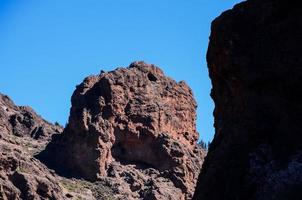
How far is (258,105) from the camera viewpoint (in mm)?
21984

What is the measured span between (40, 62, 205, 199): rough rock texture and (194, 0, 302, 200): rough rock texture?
59.8m

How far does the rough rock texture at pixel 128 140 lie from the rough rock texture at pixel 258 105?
59804 mm

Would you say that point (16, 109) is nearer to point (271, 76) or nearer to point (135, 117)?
point (135, 117)

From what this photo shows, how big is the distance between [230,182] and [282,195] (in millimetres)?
2039

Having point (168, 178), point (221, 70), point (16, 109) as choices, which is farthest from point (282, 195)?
point (16, 109)

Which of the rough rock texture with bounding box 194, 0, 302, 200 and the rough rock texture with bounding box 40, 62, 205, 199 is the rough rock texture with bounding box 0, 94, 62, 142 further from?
the rough rock texture with bounding box 194, 0, 302, 200

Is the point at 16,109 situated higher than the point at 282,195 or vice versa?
the point at 16,109

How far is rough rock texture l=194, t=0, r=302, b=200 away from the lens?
2030cm

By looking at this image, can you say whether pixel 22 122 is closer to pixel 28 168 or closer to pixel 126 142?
pixel 126 142

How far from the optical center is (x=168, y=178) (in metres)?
88.8

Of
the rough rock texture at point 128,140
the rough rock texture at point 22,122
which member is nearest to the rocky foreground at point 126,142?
the rough rock texture at point 128,140

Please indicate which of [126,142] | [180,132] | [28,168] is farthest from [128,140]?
[28,168]

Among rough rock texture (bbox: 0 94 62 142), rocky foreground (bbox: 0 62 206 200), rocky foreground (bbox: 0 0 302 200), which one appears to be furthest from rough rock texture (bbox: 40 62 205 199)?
rough rock texture (bbox: 0 94 62 142)

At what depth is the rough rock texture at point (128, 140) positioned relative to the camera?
3430 inches
